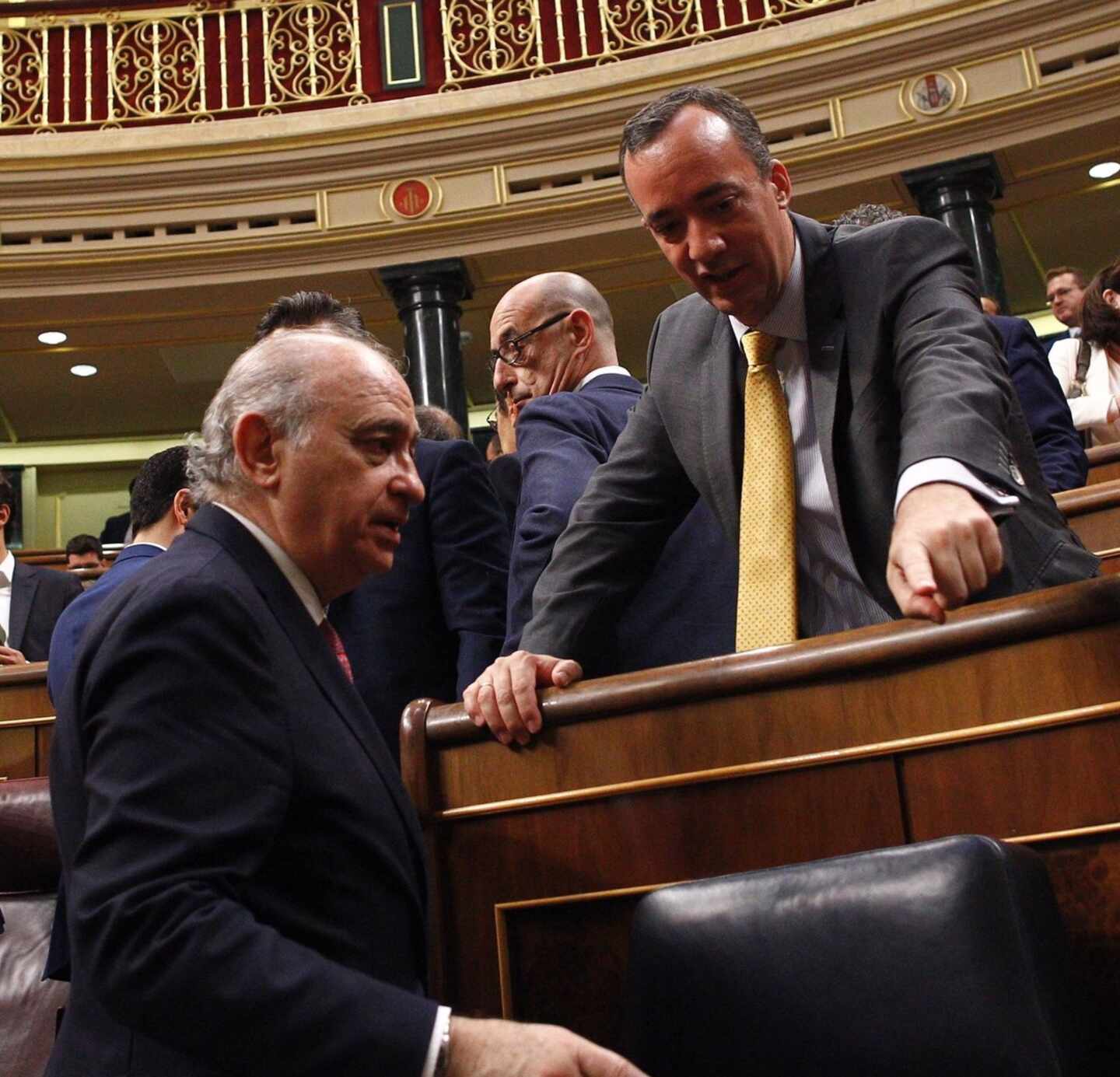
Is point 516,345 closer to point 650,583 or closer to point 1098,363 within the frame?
point 650,583

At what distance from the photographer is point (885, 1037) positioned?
112cm

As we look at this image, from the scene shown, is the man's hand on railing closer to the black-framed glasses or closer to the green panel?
the black-framed glasses

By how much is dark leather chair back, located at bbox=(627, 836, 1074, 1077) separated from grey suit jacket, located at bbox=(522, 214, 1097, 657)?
1.25 ft

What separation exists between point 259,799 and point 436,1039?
8.9 inches

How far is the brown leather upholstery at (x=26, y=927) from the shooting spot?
2092 mm

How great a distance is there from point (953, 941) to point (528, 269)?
6669mm

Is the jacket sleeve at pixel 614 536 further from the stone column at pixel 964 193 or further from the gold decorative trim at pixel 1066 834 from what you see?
the stone column at pixel 964 193

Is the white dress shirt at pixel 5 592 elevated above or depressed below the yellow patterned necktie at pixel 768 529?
above

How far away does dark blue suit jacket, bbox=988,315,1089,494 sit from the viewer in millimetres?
2822

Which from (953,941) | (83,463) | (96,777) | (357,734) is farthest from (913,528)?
(83,463)

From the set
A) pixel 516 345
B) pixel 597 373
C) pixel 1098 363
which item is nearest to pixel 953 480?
pixel 597 373

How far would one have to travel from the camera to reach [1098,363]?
12.1ft

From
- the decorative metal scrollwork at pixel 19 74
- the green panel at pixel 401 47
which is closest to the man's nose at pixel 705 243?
the green panel at pixel 401 47

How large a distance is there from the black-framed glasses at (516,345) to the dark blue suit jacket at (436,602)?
0.36 metres
